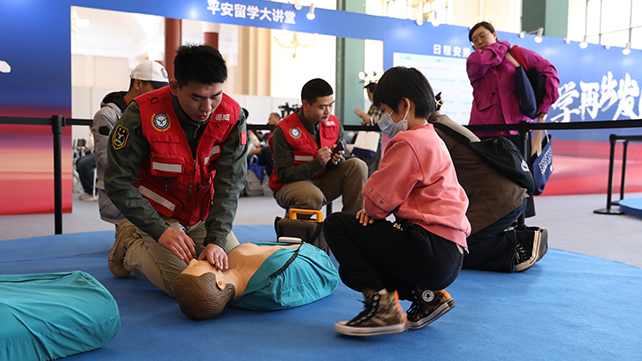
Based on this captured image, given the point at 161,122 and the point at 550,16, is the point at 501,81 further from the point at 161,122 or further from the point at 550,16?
the point at 550,16

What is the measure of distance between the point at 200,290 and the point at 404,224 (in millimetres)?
745

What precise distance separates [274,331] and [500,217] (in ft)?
4.44

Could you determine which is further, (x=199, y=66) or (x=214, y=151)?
(x=214, y=151)

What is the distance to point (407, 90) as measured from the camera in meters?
1.62

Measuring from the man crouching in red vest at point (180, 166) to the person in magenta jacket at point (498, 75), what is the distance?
202 cm

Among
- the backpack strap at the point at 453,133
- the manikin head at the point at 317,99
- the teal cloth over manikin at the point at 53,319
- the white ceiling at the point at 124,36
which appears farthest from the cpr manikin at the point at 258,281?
the white ceiling at the point at 124,36

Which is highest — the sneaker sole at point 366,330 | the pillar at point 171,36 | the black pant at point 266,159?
the pillar at point 171,36

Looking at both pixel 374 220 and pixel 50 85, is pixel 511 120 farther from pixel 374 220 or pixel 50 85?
pixel 50 85

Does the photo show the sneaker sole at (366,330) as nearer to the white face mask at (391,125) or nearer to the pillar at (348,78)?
the white face mask at (391,125)

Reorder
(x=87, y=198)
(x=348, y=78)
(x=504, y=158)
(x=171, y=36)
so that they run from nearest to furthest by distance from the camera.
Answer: (x=504, y=158) < (x=87, y=198) < (x=348, y=78) < (x=171, y=36)

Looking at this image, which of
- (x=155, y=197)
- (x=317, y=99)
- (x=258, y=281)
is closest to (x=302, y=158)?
(x=317, y=99)

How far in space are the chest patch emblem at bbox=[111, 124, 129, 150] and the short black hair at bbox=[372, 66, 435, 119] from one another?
982 millimetres

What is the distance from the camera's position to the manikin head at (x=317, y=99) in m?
2.98

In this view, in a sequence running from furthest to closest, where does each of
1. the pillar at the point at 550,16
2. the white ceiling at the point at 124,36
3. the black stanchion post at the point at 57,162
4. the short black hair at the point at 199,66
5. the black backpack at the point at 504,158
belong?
1. the white ceiling at the point at 124,36
2. the pillar at the point at 550,16
3. the black stanchion post at the point at 57,162
4. the black backpack at the point at 504,158
5. the short black hair at the point at 199,66
